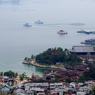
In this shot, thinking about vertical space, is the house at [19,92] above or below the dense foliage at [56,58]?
below

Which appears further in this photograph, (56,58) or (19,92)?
(56,58)

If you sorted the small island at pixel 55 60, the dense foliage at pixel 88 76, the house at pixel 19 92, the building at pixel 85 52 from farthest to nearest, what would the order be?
1. the building at pixel 85 52
2. the small island at pixel 55 60
3. the dense foliage at pixel 88 76
4. the house at pixel 19 92

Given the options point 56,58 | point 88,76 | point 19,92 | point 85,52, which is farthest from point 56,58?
point 19,92

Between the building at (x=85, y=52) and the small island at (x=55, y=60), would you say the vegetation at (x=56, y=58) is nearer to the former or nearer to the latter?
the small island at (x=55, y=60)

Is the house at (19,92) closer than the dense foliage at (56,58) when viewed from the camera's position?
Yes

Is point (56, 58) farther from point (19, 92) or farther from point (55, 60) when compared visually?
point (19, 92)

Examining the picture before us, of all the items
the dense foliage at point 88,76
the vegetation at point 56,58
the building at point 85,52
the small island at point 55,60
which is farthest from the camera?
the building at point 85,52

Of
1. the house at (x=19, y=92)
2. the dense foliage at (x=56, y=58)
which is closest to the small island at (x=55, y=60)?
the dense foliage at (x=56, y=58)

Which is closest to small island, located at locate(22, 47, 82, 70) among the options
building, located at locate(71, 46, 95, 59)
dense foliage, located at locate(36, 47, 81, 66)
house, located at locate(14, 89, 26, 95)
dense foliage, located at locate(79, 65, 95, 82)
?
dense foliage, located at locate(36, 47, 81, 66)

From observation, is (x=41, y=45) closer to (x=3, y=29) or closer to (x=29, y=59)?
(x=29, y=59)

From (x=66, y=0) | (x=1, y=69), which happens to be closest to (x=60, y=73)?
(x=1, y=69)

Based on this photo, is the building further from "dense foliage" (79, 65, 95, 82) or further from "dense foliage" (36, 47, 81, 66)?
"dense foliage" (79, 65, 95, 82)

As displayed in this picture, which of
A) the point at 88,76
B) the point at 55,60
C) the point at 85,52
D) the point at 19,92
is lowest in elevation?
the point at 19,92

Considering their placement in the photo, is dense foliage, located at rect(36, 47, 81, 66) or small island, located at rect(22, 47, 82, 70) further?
dense foliage, located at rect(36, 47, 81, 66)
